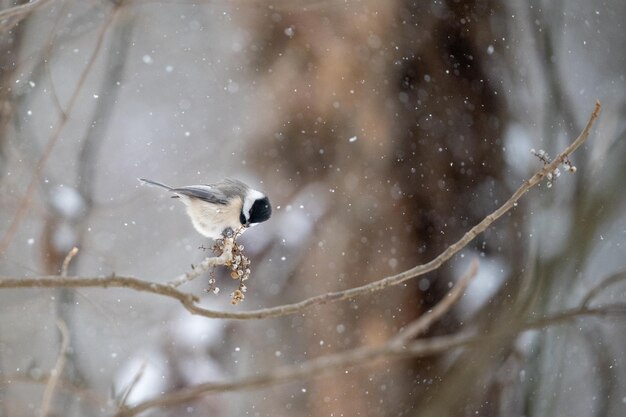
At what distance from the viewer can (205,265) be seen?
1.17 m

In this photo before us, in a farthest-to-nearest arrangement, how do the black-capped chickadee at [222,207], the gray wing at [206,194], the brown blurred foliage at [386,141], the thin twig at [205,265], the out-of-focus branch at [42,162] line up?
1. the brown blurred foliage at [386,141]
2. the gray wing at [206,194]
3. the black-capped chickadee at [222,207]
4. the out-of-focus branch at [42,162]
5. the thin twig at [205,265]

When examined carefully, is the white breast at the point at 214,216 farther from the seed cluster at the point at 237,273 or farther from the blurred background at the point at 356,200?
the blurred background at the point at 356,200

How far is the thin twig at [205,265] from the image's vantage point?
1.02m

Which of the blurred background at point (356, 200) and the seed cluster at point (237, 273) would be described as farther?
the blurred background at point (356, 200)

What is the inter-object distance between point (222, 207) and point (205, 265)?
1.03 meters

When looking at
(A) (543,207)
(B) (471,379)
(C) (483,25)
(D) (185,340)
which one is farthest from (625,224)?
(B) (471,379)

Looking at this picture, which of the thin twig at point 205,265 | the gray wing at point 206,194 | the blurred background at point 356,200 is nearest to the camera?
the thin twig at point 205,265

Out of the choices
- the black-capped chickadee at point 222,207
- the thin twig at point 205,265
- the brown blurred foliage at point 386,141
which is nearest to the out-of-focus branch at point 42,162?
the thin twig at point 205,265

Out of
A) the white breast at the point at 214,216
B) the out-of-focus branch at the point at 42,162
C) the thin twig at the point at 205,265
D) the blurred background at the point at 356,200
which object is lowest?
the thin twig at the point at 205,265

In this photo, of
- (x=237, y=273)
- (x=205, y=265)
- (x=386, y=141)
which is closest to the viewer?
(x=205, y=265)

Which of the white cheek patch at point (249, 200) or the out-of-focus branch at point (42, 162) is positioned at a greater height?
the white cheek patch at point (249, 200)

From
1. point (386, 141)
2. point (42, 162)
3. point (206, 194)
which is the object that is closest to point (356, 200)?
point (386, 141)

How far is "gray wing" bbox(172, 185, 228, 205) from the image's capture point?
2221mm

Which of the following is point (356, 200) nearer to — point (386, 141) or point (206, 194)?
point (386, 141)
